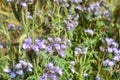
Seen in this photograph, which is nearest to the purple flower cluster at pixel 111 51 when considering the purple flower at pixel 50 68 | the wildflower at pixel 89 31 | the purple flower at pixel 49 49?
the wildflower at pixel 89 31

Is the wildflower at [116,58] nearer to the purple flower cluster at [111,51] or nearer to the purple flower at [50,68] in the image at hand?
the purple flower cluster at [111,51]

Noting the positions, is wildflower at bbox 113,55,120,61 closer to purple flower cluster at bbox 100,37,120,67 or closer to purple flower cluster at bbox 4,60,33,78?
purple flower cluster at bbox 100,37,120,67

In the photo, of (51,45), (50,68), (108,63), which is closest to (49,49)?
(51,45)

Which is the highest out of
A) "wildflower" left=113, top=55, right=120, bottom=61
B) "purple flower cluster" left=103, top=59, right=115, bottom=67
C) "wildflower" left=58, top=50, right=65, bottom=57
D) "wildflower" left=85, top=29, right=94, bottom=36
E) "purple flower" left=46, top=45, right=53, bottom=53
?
"wildflower" left=85, top=29, right=94, bottom=36

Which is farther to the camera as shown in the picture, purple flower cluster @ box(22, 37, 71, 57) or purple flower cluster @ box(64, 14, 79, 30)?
purple flower cluster @ box(64, 14, 79, 30)

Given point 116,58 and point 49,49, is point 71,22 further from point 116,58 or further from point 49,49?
point 49,49

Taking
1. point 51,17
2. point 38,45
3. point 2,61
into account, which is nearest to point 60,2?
point 51,17

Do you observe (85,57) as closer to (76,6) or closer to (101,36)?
(101,36)

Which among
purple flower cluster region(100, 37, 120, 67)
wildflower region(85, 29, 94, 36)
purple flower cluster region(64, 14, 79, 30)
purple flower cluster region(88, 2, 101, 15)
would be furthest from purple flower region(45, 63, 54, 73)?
purple flower cluster region(88, 2, 101, 15)
